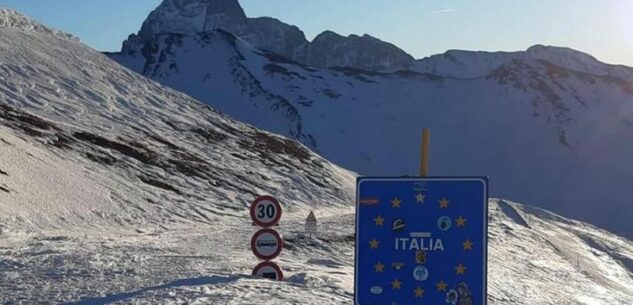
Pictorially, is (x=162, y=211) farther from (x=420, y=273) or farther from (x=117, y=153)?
(x=420, y=273)

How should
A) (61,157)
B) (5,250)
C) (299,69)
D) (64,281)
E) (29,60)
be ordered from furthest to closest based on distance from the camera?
(299,69) < (29,60) < (61,157) < (5,250) < (64,281)

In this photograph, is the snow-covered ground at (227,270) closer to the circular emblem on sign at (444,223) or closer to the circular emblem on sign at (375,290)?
the circular emblem on sign at (375,290)

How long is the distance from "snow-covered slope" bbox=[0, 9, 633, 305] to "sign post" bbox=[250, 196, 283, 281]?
38cm

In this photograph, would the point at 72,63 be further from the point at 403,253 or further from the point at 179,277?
the point at 403,253

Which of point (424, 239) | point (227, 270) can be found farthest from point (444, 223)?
point (227, 270)

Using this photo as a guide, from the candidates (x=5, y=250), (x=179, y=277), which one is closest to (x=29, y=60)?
(x=5, y=250)

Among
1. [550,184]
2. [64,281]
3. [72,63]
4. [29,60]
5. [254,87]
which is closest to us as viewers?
[64,281]

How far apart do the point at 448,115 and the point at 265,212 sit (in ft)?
519

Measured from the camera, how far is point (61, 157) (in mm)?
40125

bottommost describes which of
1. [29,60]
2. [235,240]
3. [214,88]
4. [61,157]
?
[235,240]

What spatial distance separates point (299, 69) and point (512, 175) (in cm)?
5716

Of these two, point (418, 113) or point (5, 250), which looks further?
point (418, 113)

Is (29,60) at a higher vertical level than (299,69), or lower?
lower

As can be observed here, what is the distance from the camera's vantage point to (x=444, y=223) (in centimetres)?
682
